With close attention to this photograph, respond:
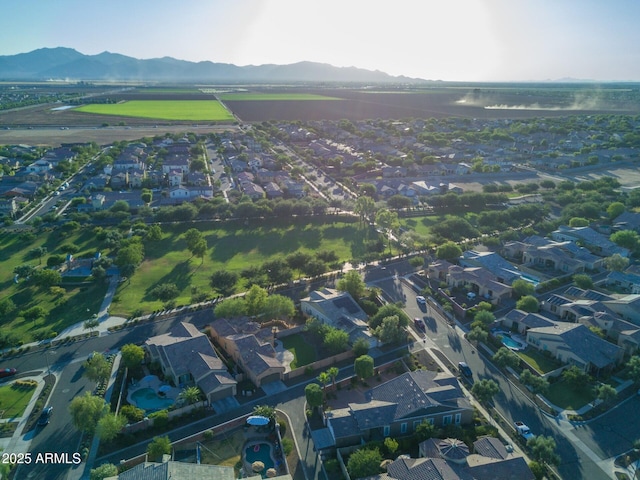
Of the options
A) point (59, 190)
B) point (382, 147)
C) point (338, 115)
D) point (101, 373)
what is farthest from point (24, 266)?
point (338, 115)

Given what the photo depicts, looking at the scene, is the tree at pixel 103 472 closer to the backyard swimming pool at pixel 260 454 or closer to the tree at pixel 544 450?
the backyard swimming pool at pixel 260 454

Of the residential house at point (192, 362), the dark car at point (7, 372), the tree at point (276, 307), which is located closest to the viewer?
the residential house at point (192, 362)

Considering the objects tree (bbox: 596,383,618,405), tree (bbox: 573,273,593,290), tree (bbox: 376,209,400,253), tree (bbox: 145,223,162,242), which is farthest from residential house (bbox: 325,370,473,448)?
tree (bbox: 145,223,162,242)

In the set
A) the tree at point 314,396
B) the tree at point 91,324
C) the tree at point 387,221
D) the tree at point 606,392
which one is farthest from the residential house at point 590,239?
the tree at point 91,324

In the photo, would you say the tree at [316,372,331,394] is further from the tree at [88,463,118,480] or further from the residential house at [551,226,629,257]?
the residential house at [551,226,629,257]

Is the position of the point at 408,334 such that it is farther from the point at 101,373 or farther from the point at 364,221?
the point at 364,221

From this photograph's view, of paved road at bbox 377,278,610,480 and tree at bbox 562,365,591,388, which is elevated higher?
tree at bbox 562,365,591,388

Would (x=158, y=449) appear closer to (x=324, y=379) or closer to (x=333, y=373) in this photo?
(x=324, y=379)

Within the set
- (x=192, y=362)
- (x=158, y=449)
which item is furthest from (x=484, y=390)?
(x=158, y=449)
